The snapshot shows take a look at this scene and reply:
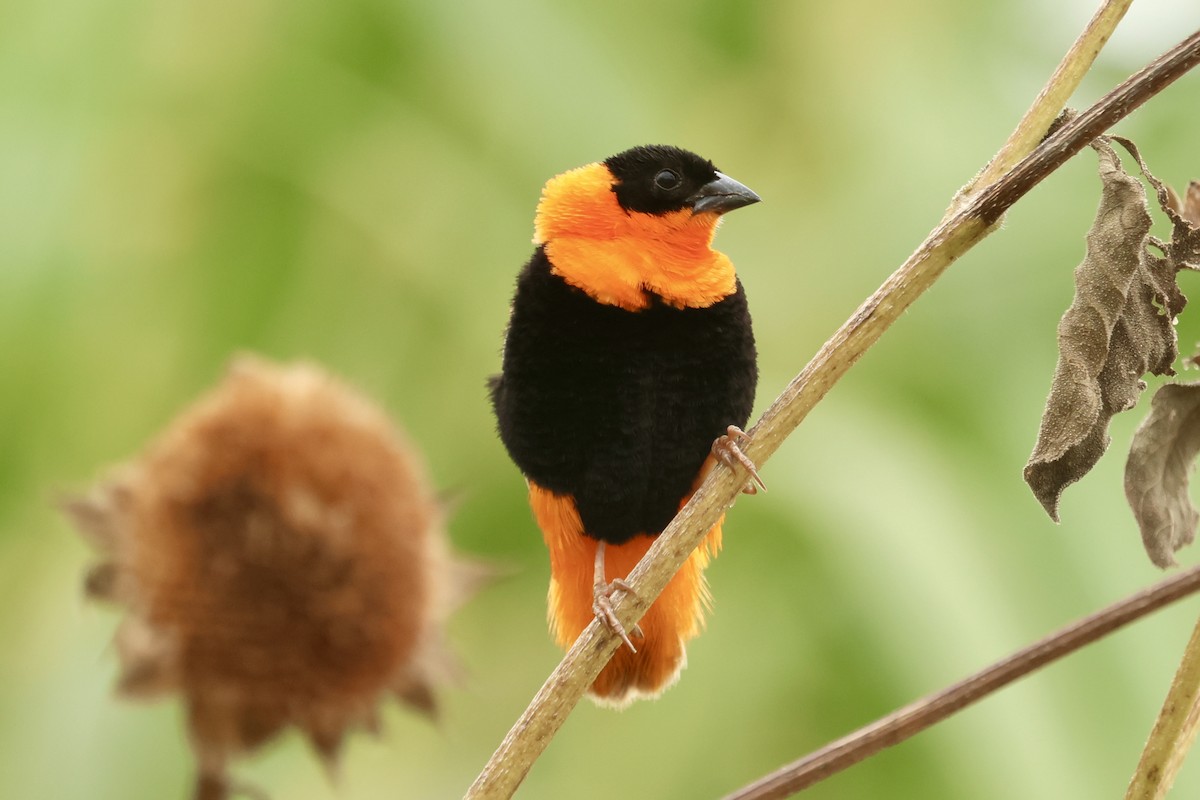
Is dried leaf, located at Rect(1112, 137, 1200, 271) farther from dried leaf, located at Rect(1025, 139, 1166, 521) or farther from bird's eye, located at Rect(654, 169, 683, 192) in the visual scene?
bird's eye, located at Rect(654, 169, 683, 192)

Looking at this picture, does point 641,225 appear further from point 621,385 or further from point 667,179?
point 621,385

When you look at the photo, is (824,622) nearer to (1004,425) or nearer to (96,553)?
(1004,425)

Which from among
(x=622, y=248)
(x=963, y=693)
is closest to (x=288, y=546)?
(x=622, y=248)

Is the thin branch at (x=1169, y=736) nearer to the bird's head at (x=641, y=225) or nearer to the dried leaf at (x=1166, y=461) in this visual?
the dried leaf at (x=1166, y=461)

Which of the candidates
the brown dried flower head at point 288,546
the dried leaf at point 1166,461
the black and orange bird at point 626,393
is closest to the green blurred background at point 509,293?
the black and orange bird at point 626,393

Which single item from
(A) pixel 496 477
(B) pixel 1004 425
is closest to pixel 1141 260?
(B) pixel 1004 425
